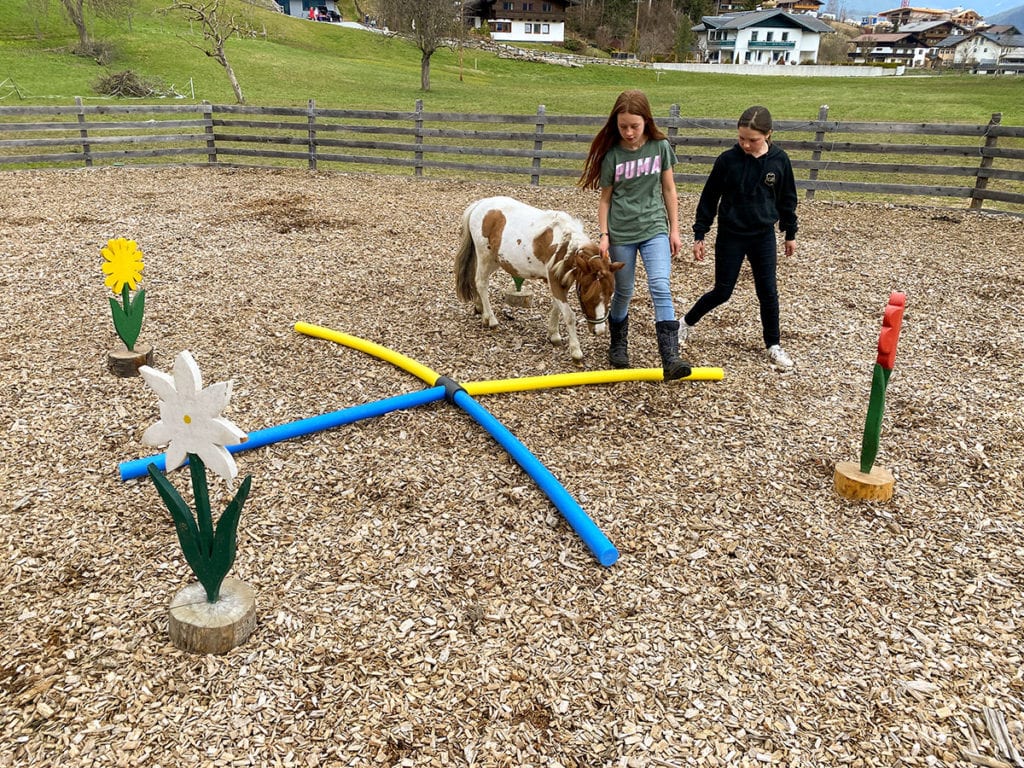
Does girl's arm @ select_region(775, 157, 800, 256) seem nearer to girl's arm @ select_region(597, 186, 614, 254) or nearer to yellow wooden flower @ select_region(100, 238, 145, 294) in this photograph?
girl's arm @ select_region(597, 186, 614, 254)

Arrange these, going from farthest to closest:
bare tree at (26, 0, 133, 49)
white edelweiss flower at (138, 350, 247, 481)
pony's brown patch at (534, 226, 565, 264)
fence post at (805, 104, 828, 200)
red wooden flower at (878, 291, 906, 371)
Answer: bare tree at (26, 0, 133, 49) → fence post at (805, 104, 828, 200) → pony's brown patch at (534, 226, 565, 264) → red wooden flower at (878, 291, 906, 371) → white edelweiss flower at (138, 350, 247, 481)

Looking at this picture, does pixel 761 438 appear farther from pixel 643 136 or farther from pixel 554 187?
pixel 554 187

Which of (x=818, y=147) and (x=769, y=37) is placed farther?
(x=769, y=37)

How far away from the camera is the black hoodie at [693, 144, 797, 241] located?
4.74 meters

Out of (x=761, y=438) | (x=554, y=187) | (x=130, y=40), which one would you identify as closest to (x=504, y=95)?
(x=130, y=40)

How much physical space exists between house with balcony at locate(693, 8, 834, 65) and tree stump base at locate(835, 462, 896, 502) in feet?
263

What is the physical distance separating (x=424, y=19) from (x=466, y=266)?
102 ft

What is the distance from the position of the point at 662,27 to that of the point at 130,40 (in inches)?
2018

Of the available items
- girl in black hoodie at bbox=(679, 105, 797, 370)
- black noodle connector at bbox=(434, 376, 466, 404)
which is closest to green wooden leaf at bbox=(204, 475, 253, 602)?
black noodle connector at bbox=(434, 376, 466, 404)

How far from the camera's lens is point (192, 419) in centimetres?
238

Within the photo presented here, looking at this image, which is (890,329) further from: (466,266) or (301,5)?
(301,5)

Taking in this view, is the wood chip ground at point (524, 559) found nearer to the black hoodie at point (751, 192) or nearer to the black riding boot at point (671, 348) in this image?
the black riding boot at point (671, 348)

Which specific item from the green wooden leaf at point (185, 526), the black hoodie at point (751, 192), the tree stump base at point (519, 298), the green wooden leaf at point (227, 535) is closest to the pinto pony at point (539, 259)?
the tree stump base at point (519, 298)

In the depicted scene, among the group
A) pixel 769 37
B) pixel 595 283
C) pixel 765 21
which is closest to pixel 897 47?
pixel 769 37
